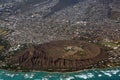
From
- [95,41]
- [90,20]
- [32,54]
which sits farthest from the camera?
[90,20]

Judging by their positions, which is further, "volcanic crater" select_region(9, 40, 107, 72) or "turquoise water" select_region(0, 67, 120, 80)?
"volcanic crater" select_region(9, 40, 107, 72)

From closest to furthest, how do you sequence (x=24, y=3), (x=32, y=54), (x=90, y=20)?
(x=32, y=54) → (x=90, y=20) → (x=24, y=3)

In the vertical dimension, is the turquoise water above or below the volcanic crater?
below

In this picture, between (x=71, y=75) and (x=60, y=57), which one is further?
(x=60, y=57)

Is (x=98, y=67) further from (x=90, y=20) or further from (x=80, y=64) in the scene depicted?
(x=90, y=20)

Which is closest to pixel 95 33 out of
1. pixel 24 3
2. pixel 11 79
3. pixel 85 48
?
pixel 85 48

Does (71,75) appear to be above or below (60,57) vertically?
below

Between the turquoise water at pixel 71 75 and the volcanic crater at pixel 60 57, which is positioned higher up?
the volcanic crater at pixel 60 57

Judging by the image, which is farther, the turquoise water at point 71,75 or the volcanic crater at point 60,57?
the volcanic crater at point 60,57
